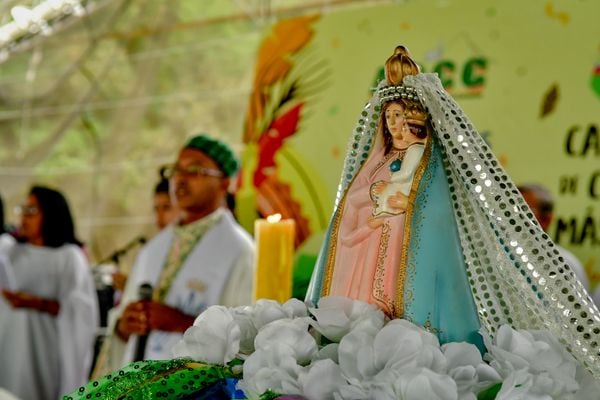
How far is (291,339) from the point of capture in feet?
4.03

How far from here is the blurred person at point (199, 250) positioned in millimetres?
3297

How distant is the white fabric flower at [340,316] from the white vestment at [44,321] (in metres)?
4.00

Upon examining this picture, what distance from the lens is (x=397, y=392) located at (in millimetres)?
1123

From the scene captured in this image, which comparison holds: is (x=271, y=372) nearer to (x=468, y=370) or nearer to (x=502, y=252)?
(x=468, y=370)

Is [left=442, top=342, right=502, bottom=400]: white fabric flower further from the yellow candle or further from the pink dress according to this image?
the yellow candle

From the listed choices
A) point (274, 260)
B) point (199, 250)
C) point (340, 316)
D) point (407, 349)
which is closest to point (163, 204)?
point (199, 250)

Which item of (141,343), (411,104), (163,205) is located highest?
(411,104)

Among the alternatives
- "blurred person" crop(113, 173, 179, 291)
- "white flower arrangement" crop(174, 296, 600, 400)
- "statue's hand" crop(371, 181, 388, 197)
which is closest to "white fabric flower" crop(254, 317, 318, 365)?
"white flower arrangement" crop(174, 296, 600, 400)

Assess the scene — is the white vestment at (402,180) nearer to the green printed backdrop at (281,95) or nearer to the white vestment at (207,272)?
the white vestment at (207,272)

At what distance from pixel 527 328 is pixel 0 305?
4136mm

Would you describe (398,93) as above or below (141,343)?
above

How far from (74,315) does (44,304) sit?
150 mm

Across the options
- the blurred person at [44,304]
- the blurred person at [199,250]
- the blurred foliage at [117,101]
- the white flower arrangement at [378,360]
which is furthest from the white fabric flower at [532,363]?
the blurred foliage at [117,101]

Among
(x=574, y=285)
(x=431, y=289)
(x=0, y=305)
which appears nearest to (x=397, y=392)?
(x=431, y=289)
